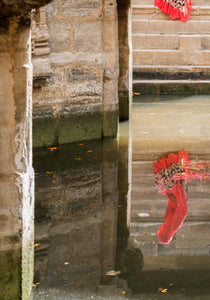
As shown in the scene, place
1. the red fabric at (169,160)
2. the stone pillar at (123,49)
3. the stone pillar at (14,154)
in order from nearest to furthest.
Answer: the stone pillar at (14,154) → the red fabric at (169,160) → the stone pillar at (123,49)

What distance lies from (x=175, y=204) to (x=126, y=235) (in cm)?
111

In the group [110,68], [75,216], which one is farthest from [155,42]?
[75,216]

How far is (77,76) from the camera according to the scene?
952 centimetres

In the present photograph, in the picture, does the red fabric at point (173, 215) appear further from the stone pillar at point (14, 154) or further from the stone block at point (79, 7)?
the stone block at point (79, 7)

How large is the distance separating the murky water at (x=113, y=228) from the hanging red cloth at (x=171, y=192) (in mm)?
68

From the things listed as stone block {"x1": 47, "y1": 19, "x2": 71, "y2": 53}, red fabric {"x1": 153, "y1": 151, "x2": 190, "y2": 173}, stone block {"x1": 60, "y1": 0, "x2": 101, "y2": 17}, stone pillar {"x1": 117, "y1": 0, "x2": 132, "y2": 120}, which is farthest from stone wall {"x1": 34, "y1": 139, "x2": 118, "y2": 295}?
stone pillar {"x1": 117, "y1": 0, "x2": 132, "y2": 120}

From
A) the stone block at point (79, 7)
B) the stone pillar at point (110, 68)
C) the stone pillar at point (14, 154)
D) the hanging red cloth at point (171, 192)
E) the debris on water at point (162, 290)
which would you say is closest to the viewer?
the stone pillar at point (14, 154)

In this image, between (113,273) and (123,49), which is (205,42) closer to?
(123,49)

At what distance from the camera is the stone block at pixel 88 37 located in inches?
371

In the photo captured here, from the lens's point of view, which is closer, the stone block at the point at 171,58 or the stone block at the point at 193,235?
the stone block at the point at 193,235


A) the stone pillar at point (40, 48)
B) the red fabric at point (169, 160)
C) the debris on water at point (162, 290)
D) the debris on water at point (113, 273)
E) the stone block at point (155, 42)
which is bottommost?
the debris on water at point (162, 290)

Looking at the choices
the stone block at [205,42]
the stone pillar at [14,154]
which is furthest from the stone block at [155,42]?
the stone pillar at [14,154]

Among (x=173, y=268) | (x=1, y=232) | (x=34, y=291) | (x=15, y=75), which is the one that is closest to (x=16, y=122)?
(x=15, y=75)

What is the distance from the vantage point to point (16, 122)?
13.6ft
